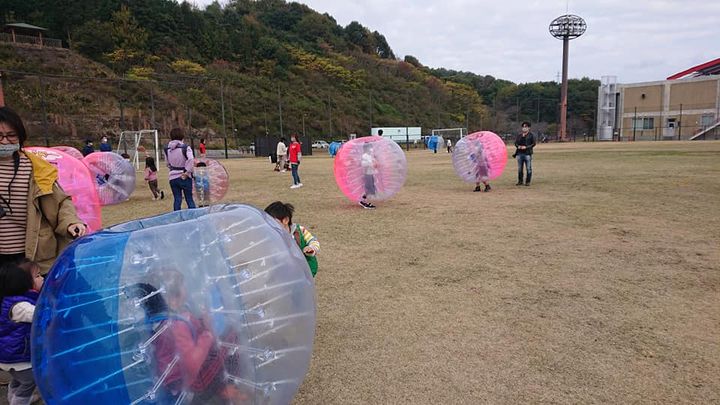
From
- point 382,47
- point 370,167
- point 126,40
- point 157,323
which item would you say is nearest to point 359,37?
point 382,47

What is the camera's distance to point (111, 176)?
9734mm

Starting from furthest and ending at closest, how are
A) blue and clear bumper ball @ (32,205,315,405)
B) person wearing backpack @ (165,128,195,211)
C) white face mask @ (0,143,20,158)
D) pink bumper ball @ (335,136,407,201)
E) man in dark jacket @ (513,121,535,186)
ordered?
1. man in dark jacket @ (513,121,535,186)
2. pink bumper ball @ (335,136,407,201)
3. person wearing backpack @ (165,128,195,211)
4. white face mask @ (0,143,20,158)
5. blue and clear bumper ball @ (32,205,315,405)

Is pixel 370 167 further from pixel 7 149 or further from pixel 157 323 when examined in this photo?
pixel 157 323

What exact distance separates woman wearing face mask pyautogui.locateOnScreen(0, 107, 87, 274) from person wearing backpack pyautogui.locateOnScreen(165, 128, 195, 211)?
15.6 ft

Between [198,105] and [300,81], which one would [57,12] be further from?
[300,81]

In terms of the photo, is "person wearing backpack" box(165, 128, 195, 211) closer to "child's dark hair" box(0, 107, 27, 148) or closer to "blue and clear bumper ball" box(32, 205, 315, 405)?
"child's dark hair" box(0, 107, 27, 148)

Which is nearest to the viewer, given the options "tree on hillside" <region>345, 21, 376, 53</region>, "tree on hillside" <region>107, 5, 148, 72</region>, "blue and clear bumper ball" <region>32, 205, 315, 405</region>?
"blue and clear bumper ball" <region>32, 205, 315, 405</region>

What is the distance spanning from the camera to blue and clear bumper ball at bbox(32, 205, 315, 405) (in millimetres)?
1739

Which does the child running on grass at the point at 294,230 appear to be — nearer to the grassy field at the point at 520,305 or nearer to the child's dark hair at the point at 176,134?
the grassy field at the point at 520,305

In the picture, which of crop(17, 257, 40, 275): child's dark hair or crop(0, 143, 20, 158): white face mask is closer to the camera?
crop(17, 257, 40, 275): child's dark hair

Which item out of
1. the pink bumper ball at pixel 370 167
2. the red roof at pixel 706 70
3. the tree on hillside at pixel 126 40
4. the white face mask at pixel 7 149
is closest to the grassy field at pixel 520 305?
the pink bumper ball at pixel 370 167

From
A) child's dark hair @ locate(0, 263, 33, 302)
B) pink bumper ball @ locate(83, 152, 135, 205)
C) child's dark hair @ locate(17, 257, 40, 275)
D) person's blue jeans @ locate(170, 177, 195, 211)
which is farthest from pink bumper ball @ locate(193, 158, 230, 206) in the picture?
child's dark hair @ locate(0, 263, 33, 302)

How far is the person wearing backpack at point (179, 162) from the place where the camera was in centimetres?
753

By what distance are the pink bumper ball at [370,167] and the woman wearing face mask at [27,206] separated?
5.59 metres
